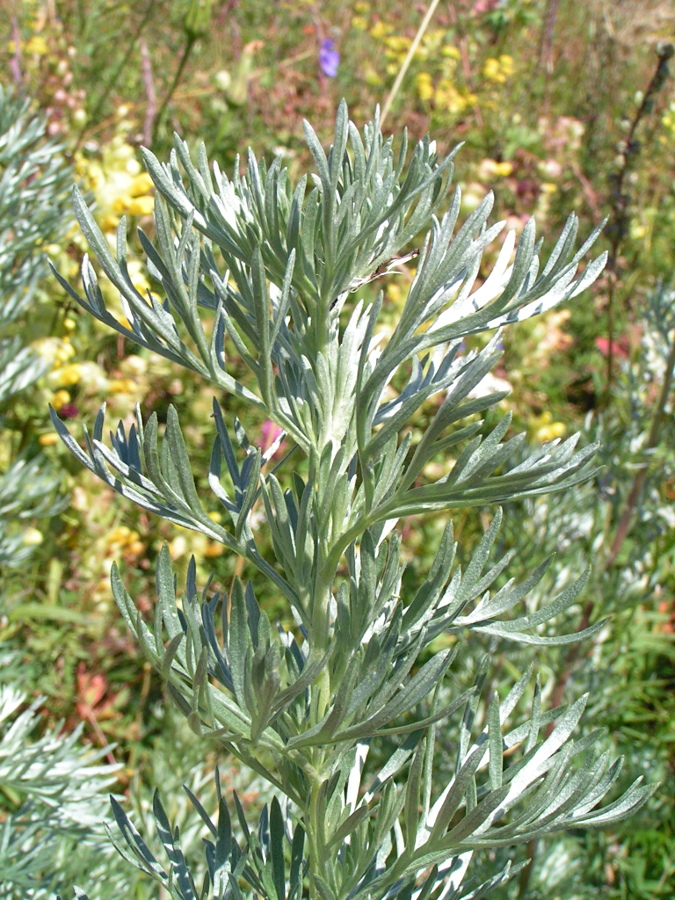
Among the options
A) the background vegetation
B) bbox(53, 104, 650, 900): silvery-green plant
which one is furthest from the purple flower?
bbox(53, 104, 650, 900): silvery-green plant

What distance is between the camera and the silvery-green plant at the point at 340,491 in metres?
0.56

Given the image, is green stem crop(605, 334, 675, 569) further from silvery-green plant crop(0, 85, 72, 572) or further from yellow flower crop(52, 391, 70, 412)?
yellow flower crop(52, 391, 70, 412)

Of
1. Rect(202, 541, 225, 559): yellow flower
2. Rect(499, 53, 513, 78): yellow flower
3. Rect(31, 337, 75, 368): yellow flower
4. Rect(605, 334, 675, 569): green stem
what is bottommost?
Rect(202, 541, 225, 559): yellow flower

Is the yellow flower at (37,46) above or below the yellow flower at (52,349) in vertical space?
above

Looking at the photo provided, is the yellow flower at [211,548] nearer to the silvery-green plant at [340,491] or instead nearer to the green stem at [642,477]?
the green stem at [642,477]

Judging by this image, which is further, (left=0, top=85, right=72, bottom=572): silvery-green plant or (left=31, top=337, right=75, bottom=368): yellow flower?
(left=31, top=337, right=75, bottom=368): yellow flower

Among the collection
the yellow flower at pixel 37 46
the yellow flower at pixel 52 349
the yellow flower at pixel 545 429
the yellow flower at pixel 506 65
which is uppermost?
the yellow flower at pixel 506 65

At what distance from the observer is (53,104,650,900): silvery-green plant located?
556mm

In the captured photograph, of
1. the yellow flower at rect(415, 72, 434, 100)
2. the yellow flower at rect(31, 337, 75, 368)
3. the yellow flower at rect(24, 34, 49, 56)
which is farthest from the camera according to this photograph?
the yellow flower at rect(415, 72, 434, 100)

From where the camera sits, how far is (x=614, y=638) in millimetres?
1856

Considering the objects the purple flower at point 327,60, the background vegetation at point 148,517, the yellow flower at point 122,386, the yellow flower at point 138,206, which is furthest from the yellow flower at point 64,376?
the purple flower at point 327,60

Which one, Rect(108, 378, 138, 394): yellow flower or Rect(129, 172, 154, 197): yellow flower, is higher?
Rect(129, 172, 154, 197): yellow flower

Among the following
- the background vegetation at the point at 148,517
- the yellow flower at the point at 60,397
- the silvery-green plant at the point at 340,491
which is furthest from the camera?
the yellow flower at the point at 60,397

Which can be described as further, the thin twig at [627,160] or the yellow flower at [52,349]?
the yellow flower at [52,349]
